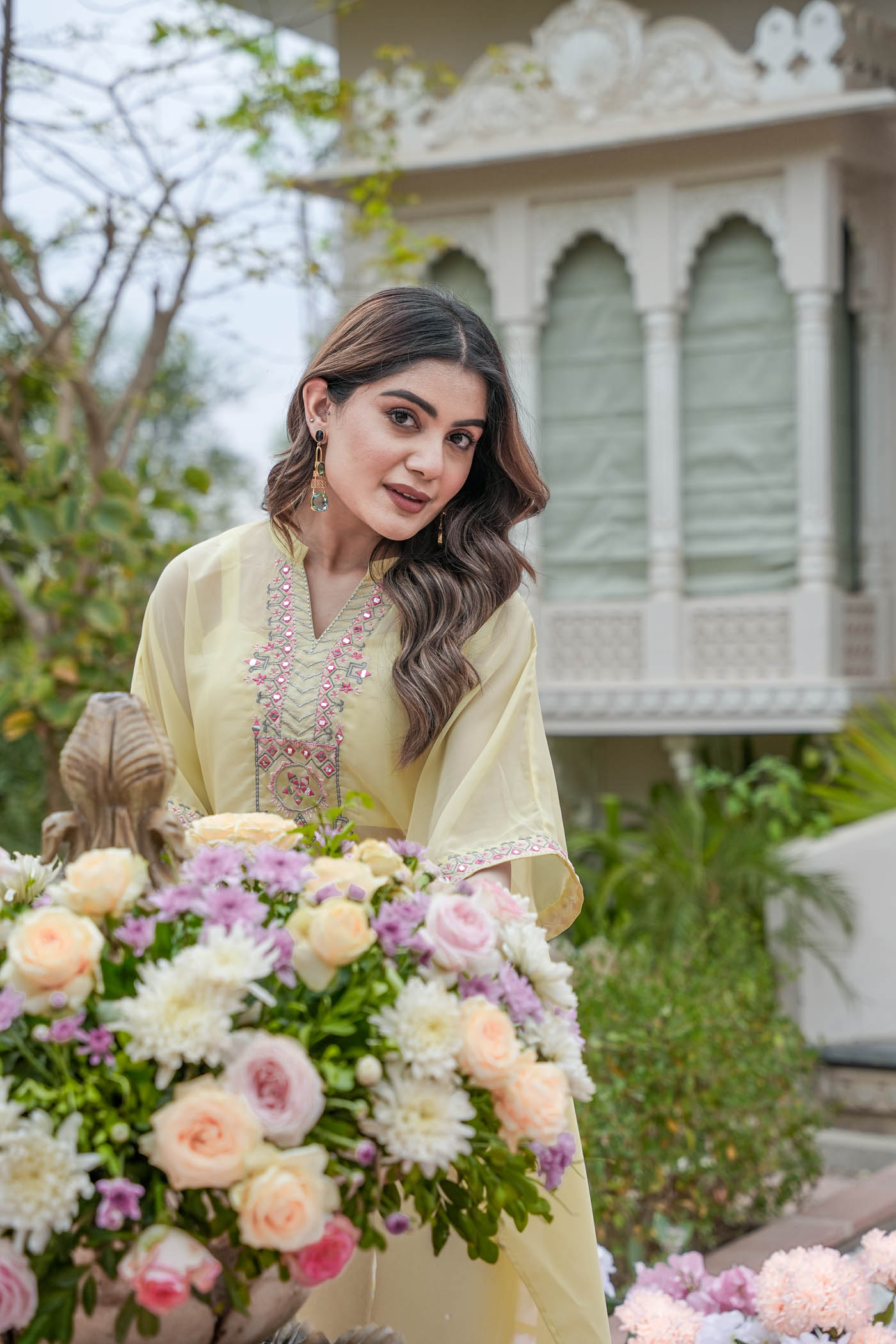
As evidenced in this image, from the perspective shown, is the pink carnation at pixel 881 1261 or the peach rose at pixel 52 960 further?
the pink carnation at pixel 881 1261

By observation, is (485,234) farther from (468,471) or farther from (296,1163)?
(296,1163)

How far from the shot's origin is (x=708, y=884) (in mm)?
6086

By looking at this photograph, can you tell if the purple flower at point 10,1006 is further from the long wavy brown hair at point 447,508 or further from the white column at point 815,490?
the white column at point 815,490

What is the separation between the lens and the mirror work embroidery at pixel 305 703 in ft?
6.49

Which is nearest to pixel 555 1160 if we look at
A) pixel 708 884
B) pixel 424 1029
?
pixel 424 1029

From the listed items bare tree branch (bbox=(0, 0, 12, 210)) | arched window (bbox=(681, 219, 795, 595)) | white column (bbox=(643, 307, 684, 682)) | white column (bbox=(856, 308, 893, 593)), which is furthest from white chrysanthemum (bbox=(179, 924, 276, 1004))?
white column (bbox=(856, 308, 893, 593))

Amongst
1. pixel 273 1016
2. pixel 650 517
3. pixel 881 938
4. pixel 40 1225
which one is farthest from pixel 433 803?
pixel 650 517

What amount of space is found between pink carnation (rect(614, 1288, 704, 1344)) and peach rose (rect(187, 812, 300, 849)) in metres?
1.22

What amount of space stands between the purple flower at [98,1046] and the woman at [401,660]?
0.61m

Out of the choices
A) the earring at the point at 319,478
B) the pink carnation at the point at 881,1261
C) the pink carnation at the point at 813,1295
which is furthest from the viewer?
the pink carnation at the point at 881,1261

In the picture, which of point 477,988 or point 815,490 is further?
point 815,490

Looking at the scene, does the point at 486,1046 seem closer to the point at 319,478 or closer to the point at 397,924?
the point at 397,924

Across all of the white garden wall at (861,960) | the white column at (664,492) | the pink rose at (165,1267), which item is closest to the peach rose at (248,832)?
the pink rose at (165,1267)

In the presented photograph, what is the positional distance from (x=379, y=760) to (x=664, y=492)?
219 inches
